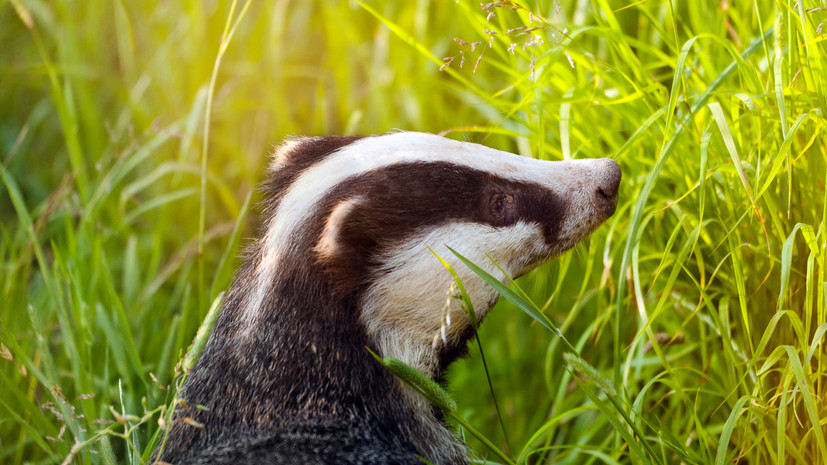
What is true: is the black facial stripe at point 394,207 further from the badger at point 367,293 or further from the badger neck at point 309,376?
the badger neck at point 309,376

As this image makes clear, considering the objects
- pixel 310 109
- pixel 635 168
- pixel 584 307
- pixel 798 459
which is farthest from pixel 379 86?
pixel 798 459

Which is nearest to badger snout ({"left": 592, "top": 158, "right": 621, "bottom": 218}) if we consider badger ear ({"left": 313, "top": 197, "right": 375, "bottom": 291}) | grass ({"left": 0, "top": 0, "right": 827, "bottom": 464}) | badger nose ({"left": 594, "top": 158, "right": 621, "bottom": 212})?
badger nose ({"left": 594, "top": 158, "right": 621, "bottom": 212})

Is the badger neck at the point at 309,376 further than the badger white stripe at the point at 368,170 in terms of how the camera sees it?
No

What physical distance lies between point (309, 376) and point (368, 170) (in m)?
0.64

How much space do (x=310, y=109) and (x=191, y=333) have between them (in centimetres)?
234

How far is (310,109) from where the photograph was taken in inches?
211

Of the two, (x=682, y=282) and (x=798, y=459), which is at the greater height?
(x=682, y=282)

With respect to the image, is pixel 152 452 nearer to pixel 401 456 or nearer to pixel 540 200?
pixel 401 456

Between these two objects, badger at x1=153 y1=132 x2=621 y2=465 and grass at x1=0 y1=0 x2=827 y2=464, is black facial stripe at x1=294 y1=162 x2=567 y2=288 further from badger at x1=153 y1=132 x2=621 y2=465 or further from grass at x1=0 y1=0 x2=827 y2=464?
grass at x1=0 y1=0 x2=827 y2=464

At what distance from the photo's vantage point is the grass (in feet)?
7.63

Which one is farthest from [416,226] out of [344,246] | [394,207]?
[344,246]

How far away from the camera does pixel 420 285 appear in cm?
230

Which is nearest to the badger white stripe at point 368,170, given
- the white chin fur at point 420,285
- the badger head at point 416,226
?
the badger head at point 416,226

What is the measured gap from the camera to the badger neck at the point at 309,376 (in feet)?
7.34
